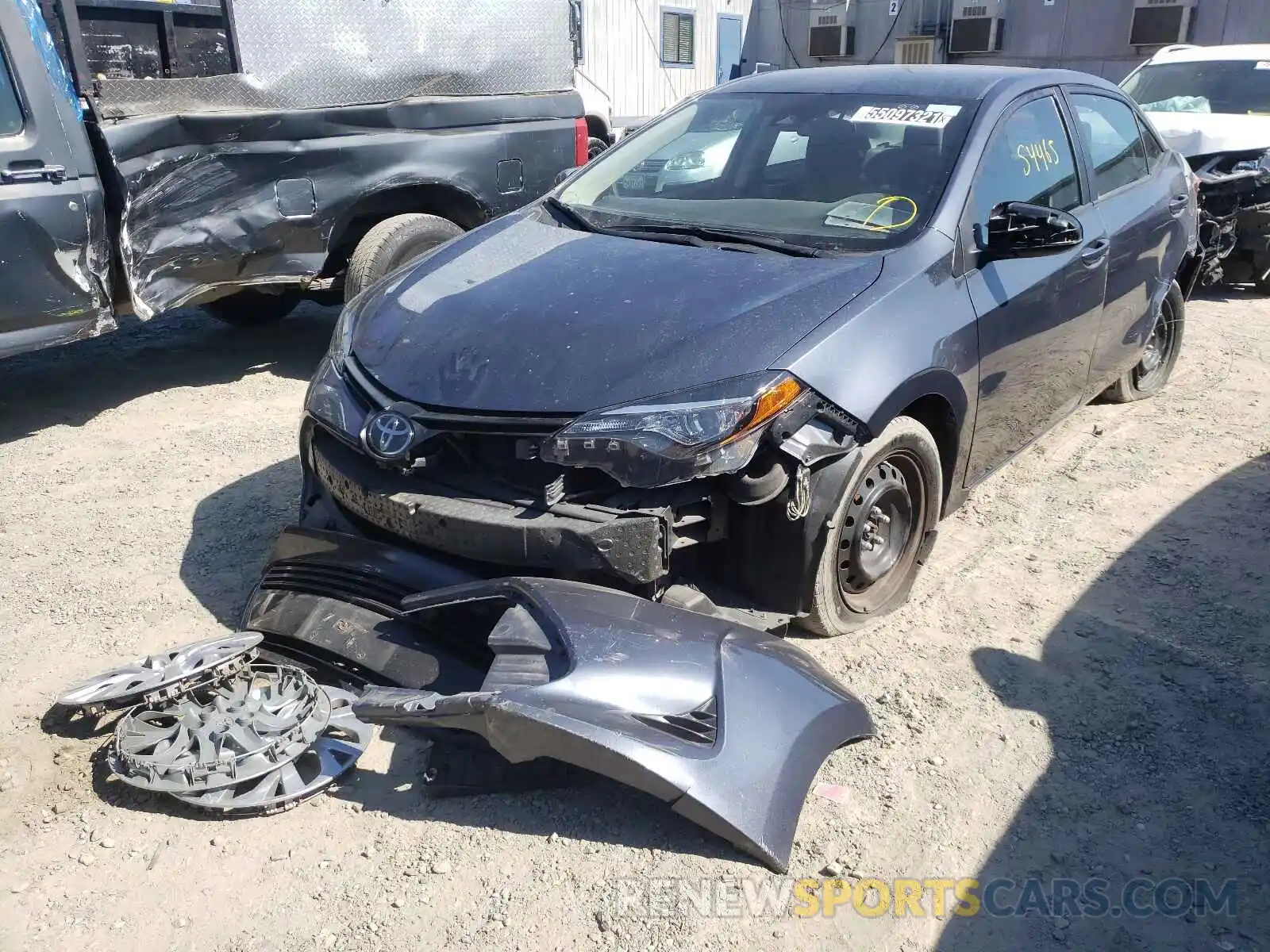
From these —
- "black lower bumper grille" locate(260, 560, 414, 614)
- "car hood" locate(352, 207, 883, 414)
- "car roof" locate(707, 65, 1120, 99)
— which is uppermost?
"car roof" locate(707, 65, 1120, 99)

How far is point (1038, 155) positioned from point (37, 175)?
439 centimetres

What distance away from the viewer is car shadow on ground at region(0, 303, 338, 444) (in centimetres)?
566

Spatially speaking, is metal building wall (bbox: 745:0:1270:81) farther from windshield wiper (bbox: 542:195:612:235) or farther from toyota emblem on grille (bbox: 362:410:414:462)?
toyota emblem on grille (bbox: 362:410:414:462)

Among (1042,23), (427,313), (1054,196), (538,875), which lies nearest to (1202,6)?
(1042,23)

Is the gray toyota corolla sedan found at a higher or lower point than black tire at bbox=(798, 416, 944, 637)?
higher

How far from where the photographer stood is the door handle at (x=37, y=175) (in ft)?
15.4

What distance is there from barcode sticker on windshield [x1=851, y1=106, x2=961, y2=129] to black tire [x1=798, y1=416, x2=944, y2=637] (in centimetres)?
117

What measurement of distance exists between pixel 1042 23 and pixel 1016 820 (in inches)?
752

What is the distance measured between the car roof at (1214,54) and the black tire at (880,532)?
7.79 metres

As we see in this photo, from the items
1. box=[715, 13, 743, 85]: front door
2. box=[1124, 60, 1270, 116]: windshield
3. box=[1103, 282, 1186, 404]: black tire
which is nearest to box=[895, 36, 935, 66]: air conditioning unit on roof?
box=[715, 13, 743, 85]: front door

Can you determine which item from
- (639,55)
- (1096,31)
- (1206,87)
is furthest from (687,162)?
(1096,31)

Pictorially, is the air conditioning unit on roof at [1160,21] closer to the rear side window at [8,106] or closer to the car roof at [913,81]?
the car roof at [913,81]

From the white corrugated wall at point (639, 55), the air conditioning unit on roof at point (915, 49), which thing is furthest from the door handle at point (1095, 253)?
the air conditioning unit on roof at point (915, 49)

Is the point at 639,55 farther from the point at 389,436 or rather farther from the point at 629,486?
the point at 629,486
